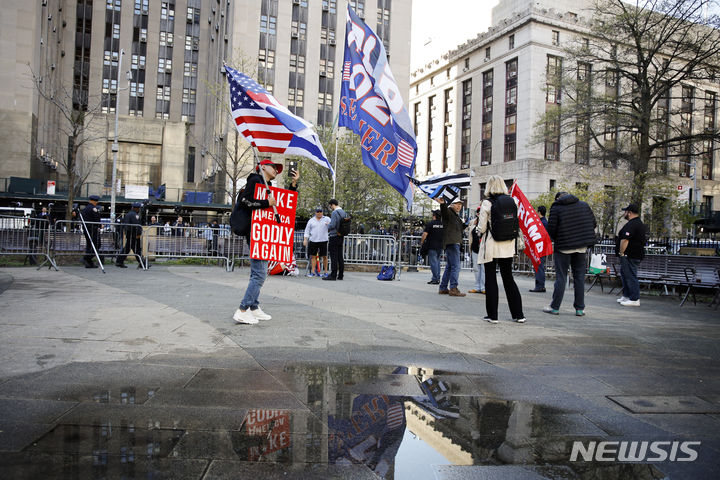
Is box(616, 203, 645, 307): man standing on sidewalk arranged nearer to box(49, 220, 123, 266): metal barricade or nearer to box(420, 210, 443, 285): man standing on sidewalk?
box(420, 210, 443, 285): man standing on sidewalk

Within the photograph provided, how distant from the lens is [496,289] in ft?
22.6

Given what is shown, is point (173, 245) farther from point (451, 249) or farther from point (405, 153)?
point (451, 249)

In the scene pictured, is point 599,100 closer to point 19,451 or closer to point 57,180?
point 19,451

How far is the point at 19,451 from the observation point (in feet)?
8.07

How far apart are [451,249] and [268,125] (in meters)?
4.91

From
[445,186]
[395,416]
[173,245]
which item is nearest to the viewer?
[395,416]

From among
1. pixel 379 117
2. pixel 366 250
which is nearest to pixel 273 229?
pixel 379 117

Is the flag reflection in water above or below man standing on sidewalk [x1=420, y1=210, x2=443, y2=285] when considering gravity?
below

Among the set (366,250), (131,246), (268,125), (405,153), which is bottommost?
(131,246)

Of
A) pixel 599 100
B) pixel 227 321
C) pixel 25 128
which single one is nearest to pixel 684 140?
pixel 599 100

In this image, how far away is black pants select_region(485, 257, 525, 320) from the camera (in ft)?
22.8

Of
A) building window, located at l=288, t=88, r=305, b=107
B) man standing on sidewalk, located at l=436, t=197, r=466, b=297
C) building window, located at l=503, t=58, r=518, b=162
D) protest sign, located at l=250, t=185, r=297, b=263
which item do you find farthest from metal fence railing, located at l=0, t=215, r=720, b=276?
building window, located at l=503, t=58, r=518, b=162

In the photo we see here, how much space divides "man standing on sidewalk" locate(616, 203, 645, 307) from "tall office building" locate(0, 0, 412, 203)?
38.0m

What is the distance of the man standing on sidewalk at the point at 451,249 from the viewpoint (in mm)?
10500
